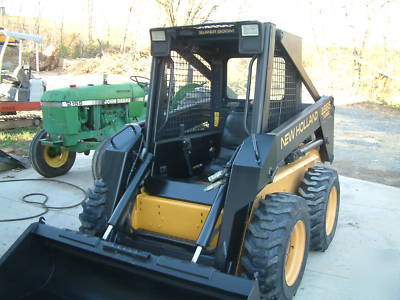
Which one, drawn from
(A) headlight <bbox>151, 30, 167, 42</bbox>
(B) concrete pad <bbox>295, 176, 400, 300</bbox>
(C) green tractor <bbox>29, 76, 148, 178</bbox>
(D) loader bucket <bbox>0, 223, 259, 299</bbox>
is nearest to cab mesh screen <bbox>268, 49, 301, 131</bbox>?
(A) headlight <bbox>151, 30, 167, 42</bbox>

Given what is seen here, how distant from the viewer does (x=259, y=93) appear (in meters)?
3.20

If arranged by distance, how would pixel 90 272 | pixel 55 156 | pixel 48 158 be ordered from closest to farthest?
pixel 90 272
pixel 48 158
pixel 55 156

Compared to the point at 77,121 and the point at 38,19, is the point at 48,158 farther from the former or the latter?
the point at 38,19

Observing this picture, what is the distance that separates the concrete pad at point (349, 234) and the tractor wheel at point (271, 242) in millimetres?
684

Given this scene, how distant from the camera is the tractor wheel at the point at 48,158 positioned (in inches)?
240

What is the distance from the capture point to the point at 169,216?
325 cm

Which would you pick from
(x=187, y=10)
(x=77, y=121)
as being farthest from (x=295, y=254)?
(x=187, y=10)

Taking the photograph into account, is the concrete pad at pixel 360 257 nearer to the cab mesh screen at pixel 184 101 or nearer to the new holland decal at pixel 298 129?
the new holland decal at pixel 298 129

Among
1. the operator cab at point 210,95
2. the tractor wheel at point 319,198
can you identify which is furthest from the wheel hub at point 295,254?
the operator cab at point 210,95

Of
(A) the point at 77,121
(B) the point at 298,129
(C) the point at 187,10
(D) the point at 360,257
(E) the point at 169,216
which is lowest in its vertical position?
(D) the point at 360,257

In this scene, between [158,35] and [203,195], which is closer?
[203,195]

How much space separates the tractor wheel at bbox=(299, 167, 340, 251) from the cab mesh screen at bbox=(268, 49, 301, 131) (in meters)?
0.61

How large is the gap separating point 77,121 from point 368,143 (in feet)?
22.6

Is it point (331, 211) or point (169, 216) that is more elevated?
point (169, 216)
